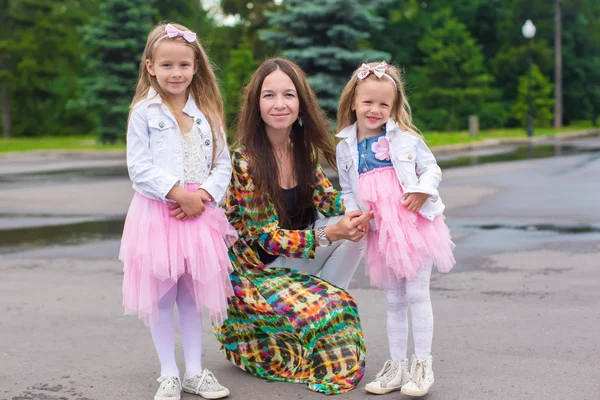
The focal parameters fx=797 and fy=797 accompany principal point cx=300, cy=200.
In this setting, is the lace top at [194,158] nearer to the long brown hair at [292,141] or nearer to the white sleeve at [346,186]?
the long brown hair at [292,141]

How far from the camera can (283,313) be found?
4012mm

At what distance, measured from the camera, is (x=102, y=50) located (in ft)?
108

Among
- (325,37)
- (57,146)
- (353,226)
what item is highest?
(325,37)

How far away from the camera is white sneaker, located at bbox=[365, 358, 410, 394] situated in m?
3.85

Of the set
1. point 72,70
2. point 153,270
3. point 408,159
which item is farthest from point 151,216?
point 72,70

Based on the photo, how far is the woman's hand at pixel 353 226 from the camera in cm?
397

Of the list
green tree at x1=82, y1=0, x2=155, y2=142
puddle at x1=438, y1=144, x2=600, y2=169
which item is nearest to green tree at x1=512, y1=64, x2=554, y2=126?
puddle at x1=438, y1=144, x2=600, y2=169

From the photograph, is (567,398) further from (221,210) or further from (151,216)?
(151,216)

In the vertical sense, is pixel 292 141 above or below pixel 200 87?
below

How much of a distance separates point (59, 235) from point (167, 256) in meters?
5.84

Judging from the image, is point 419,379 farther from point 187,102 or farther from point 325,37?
point 325,37

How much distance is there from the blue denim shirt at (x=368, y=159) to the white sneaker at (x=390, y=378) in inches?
38.5

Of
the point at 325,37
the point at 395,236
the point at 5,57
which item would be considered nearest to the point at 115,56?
the point at 325,37

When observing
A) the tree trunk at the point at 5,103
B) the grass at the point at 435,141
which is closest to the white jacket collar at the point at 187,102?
the grass at the point at 435,141
